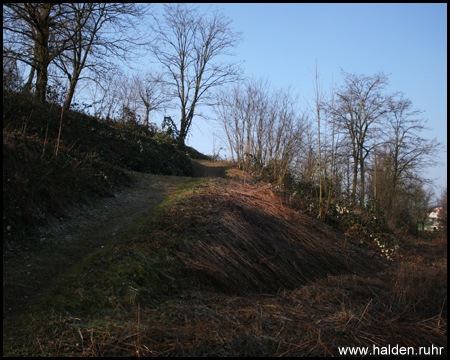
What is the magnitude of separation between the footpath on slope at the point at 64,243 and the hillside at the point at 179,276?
0.02 meters

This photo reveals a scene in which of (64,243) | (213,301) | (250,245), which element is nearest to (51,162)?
(64,243)

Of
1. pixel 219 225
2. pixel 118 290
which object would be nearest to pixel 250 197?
pixel 219 225

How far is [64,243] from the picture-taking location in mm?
4914

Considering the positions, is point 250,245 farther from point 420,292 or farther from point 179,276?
point 420,292

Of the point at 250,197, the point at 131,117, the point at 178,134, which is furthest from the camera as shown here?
the point at 178,134

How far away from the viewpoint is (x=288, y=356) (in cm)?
296

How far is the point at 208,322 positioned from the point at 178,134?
15566 mm

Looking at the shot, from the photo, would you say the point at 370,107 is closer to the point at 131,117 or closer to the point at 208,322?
the point at 131,117

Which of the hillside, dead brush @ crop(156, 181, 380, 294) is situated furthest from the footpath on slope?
dead brush @ crop(156, 181, 380, 294)

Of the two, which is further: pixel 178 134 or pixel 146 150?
pixel 178 134

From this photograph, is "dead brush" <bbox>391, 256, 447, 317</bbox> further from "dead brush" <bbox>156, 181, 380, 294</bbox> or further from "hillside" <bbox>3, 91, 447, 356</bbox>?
"dead brush" <bbox>156, 181, 380, 294</bbox>

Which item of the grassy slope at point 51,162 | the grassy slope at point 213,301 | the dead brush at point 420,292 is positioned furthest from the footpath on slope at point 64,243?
the dead brush at point 420,292

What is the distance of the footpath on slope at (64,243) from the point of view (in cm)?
359

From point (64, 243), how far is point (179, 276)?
1.91 m
